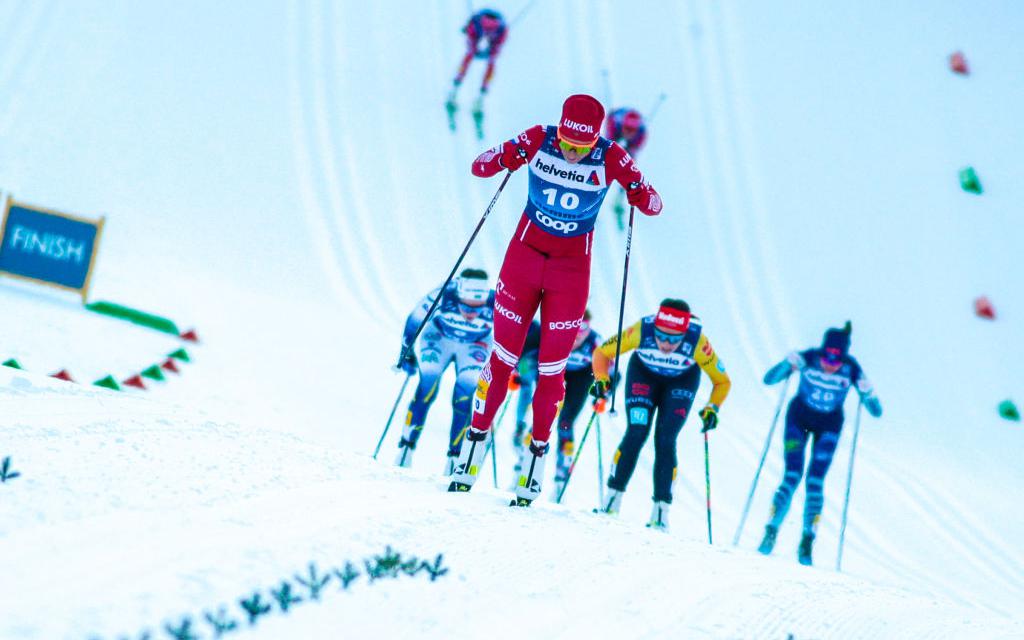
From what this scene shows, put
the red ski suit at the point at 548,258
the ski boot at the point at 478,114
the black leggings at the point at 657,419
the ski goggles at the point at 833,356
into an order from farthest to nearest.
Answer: the ski boot at the point at 478,114 < the ski goggles at the point at 833,356 < the black leggings at the point at 657,419 < the red ski suit at the point at 548,258

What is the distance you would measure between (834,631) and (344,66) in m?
15.6

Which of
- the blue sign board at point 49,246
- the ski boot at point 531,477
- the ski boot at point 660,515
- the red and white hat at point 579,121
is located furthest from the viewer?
the blue sign board at point 49,246

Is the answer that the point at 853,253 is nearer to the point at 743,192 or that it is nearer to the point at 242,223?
the point at 743,192

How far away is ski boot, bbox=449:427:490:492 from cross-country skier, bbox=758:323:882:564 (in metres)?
2.97

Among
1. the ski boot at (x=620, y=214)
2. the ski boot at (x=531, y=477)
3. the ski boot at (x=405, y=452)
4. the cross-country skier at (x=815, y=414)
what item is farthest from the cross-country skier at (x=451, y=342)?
the ski boot at (x=620, y=214)

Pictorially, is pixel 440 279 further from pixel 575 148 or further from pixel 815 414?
pixel 575 148

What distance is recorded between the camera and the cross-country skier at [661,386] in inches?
272

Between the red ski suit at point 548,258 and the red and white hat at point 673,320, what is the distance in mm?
1638

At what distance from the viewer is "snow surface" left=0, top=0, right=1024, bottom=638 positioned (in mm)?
3703

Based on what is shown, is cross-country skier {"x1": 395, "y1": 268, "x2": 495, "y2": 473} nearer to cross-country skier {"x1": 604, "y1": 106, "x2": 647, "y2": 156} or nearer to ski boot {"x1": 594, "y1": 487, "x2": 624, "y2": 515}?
ski boot {"x1": 594, "y1": 487, "x2": 624, "y2": 515}

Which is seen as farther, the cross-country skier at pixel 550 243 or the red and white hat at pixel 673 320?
the red and white hat at pixel 673 320

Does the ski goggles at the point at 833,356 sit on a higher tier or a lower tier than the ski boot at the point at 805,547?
higher

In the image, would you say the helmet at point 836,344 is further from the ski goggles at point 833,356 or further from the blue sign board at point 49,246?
the blue sign board at point 49,246

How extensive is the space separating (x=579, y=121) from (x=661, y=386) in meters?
2.51
